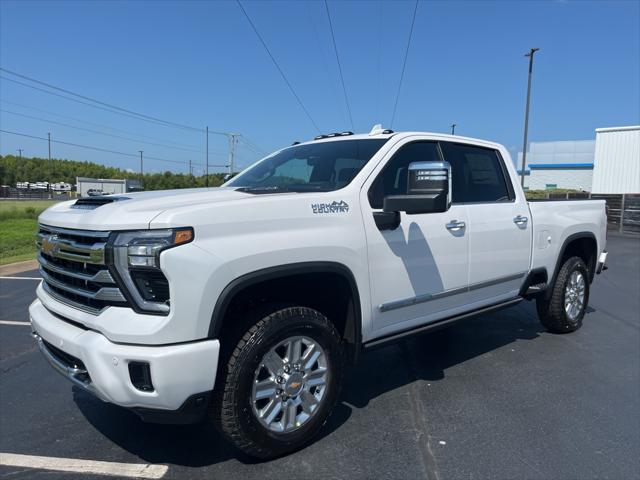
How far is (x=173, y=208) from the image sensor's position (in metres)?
2.55

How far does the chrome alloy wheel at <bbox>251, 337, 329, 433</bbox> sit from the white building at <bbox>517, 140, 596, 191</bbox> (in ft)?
162

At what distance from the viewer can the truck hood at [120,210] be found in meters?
2.49

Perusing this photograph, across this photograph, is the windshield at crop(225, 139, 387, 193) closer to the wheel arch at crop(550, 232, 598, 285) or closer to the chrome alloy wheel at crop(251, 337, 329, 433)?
the chrome alloy wheel at crop(251, 337, 329, 433)

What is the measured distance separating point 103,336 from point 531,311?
5815 mm

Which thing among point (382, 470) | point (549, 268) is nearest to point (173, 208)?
point (382, 470)

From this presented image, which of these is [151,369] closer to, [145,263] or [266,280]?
[145,263]

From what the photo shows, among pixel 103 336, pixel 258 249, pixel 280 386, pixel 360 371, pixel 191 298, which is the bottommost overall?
pixel 360 371

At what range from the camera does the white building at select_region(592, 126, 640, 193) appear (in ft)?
95.3

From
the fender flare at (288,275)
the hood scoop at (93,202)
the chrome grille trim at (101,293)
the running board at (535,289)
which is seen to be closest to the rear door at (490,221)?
the running board at (535,289)

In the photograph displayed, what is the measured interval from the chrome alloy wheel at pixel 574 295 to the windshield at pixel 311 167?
3146mm

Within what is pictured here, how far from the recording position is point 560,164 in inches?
2003

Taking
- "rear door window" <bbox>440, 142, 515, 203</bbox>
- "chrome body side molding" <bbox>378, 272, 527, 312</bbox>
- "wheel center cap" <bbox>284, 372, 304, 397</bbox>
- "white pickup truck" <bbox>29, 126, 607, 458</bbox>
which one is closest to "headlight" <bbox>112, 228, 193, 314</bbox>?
"white pickup truck" <bbox>29, 126, 607, 458</bbox>

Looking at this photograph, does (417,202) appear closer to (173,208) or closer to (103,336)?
(173,208)

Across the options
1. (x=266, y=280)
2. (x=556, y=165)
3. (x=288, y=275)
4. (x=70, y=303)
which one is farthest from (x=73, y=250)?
(x=556, y=165)
